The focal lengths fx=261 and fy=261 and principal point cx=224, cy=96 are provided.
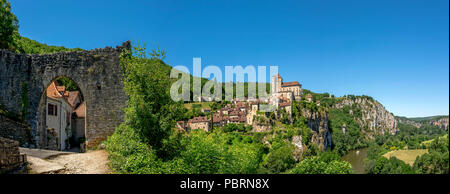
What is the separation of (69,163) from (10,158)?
3287 mm

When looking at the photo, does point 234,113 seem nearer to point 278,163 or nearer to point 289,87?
point 278,163

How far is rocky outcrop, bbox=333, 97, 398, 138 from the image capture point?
16461 centimetres

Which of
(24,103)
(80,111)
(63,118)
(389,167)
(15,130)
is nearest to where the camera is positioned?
(15,130)

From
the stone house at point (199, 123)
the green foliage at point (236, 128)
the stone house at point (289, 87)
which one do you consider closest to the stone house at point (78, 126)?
the green foliage at point (236, 128)

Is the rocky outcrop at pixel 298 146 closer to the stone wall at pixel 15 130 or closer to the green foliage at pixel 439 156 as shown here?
the green foliage at pixel 439 156

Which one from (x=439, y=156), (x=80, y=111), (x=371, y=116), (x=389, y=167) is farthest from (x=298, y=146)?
(x=371, y=116)

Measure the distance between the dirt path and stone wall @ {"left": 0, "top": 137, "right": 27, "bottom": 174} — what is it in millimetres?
507

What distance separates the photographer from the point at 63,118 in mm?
22203

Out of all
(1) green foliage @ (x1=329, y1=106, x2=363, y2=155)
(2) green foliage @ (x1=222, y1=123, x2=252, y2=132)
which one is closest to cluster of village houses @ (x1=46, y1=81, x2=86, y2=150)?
(2) green foliage @ (x1=222, y1=123, x2=252, y2=132)

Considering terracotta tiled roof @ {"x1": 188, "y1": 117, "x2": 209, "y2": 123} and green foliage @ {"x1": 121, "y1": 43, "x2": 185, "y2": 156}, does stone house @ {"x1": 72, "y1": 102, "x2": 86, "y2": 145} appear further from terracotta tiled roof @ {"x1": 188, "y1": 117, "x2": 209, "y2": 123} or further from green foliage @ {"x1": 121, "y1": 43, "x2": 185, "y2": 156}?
terracotta tiled roof @ {"x1": 188, "y1": 117, "x2": 209, "y2": 123}

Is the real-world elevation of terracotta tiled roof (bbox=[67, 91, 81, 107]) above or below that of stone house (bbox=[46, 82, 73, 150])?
above
